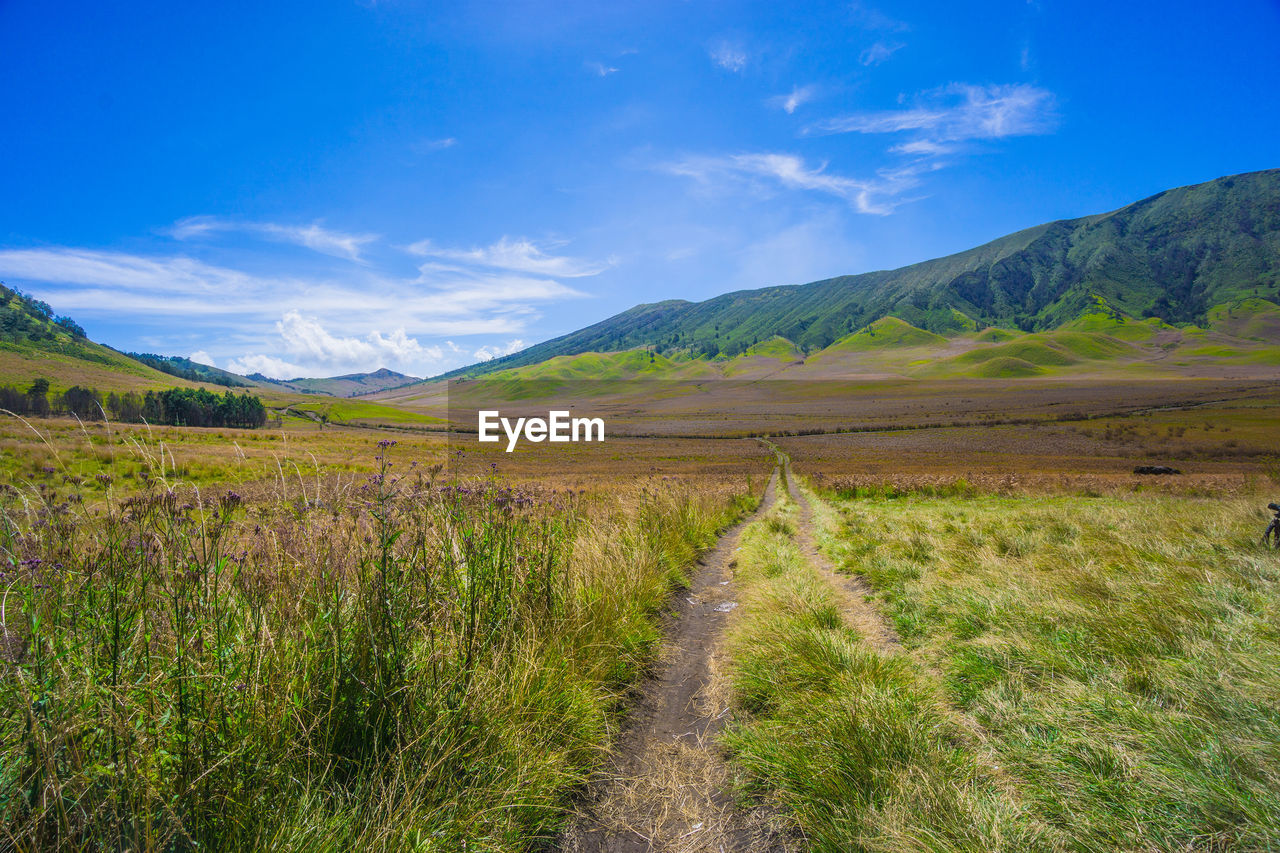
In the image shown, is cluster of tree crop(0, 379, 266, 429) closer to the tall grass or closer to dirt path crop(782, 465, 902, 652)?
dirt path crop(782, 465, 902, 652)

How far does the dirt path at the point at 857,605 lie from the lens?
17.8ft

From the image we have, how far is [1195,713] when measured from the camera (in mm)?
2906

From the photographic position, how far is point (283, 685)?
2424 millimetres

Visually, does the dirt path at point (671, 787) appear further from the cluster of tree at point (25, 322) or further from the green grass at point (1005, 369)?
the cluster of tree at point (25, 322)

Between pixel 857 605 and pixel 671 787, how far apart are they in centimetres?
451

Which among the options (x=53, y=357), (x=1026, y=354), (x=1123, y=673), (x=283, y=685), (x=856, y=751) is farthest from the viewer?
(x=1026, y=354)

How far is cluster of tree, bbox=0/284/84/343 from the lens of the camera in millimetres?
154875

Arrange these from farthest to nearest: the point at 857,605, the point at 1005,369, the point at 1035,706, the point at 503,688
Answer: the point at 1005,369 < the point at 857,605 < the point at 1035,706 < the point at 503,688

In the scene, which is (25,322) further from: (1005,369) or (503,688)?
(1005,369)

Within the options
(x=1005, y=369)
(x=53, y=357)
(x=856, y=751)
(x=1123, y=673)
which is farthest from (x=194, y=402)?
(x=1005, y=369)

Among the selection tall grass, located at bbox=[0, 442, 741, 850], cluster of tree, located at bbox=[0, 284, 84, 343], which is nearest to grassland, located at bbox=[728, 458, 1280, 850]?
tall grass, located at bbox=[0, 442, 741, 850]

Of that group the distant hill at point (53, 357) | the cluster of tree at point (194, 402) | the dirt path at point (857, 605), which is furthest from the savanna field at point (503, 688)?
the distant hill at point (53, 357)

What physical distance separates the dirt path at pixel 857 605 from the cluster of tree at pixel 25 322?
237 meters

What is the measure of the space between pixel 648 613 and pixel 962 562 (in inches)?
200
